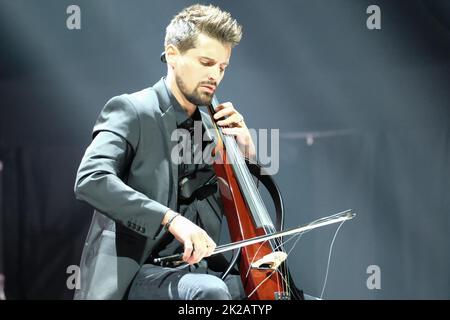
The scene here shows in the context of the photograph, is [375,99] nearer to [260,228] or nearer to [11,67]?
[260,228]

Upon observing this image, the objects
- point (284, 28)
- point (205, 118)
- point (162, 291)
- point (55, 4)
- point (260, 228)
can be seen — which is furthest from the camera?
point (284, 28)

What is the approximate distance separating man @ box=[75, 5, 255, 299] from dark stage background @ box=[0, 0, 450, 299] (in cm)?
48

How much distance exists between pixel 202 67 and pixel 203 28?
107mm

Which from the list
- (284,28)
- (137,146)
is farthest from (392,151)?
(137,146)

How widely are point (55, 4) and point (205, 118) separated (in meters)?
0.71

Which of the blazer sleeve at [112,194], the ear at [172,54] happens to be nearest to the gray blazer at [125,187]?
the blazer sleeve at [112,194]

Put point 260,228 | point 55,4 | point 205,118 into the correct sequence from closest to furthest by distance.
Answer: point 260,228 < point 205,118 < point 55,4

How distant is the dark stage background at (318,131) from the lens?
2.18 m

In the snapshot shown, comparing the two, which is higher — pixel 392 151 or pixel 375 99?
pixel 375 99

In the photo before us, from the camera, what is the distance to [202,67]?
1710 millimetres

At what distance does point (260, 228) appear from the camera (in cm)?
165

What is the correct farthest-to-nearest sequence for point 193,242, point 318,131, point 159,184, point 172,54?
point 318,131 < point 172,54 < point 159,184 < point 193,242

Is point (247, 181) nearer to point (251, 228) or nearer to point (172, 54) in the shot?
point (251, 228)

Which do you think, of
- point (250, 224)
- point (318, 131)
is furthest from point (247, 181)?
point (318, 131)
